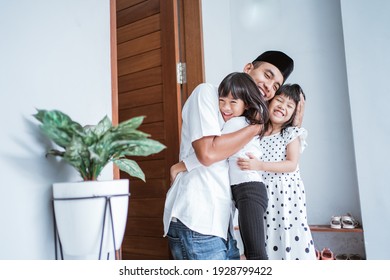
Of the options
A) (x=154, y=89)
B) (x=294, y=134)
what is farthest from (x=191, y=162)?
(x=154, y=89)

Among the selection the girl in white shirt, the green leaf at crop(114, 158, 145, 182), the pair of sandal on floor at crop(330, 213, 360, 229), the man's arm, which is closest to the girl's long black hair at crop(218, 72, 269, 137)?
the girl in white shirt

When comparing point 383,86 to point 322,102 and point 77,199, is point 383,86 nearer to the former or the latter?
point 322,102

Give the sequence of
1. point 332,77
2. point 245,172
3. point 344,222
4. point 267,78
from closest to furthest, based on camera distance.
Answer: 1. point 245,172
2. point 267,78
3. point 344,222
4. point 332,77

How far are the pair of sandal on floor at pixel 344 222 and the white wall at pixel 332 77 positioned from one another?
0.07 metres

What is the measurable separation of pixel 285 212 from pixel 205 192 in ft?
1.93

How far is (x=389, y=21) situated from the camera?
1763mm

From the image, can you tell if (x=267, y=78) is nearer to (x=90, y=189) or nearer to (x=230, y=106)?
(x=230, y=106)

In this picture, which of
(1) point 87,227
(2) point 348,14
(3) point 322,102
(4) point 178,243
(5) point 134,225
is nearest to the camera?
(1) point 87,227

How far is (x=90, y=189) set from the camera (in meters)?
0.59

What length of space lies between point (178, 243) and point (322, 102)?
1.54 metres

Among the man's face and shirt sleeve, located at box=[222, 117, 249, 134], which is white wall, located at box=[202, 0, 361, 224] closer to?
the man's face

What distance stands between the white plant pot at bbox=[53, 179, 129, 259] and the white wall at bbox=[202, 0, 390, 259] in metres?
1.35

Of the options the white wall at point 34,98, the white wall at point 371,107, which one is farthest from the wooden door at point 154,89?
the white wall at point 371,107

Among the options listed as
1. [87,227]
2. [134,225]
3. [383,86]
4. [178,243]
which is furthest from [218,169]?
[383,86]
